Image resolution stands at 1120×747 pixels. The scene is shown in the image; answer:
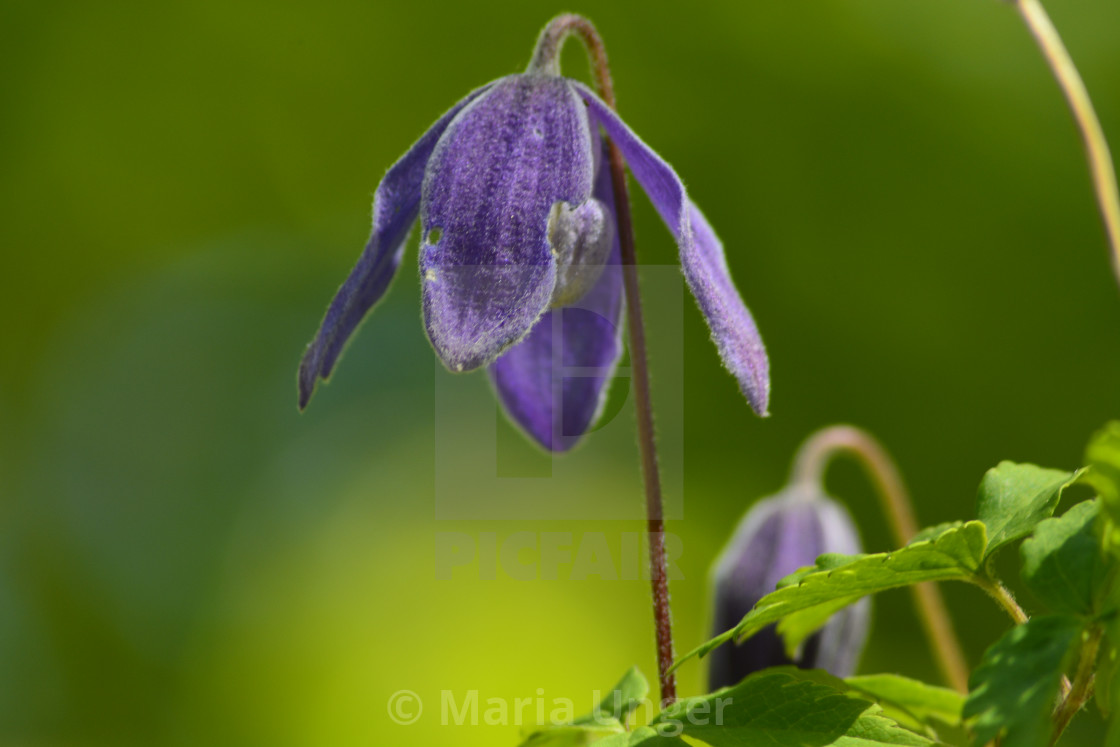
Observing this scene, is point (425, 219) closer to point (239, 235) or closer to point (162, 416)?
point (239, 235)

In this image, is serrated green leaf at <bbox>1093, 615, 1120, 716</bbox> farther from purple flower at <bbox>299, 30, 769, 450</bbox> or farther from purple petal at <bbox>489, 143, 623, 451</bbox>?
purple petal at <bbox>489, 143, 623, 451</bbox>

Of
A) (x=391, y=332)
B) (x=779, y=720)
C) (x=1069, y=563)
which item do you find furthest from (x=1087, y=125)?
(x=391, y=332)

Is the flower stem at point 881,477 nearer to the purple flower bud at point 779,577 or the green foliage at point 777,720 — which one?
the purple flower bud at point 779,577

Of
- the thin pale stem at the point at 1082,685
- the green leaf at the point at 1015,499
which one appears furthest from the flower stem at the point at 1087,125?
the thin pale stem at the point at 1082,685

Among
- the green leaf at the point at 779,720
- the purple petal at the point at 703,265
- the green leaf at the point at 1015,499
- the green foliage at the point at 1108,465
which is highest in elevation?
the purple petal at the point at 703,265

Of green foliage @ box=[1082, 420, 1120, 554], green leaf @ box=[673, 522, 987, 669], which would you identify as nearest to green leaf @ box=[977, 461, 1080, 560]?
green leaf @ box=[673, 522, 987, 669]

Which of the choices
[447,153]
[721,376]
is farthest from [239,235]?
[447,153]

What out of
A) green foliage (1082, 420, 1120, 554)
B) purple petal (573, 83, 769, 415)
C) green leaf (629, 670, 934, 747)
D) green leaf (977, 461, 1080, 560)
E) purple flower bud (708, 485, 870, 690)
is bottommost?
purple flower bud (708, 485, 870, 690)
